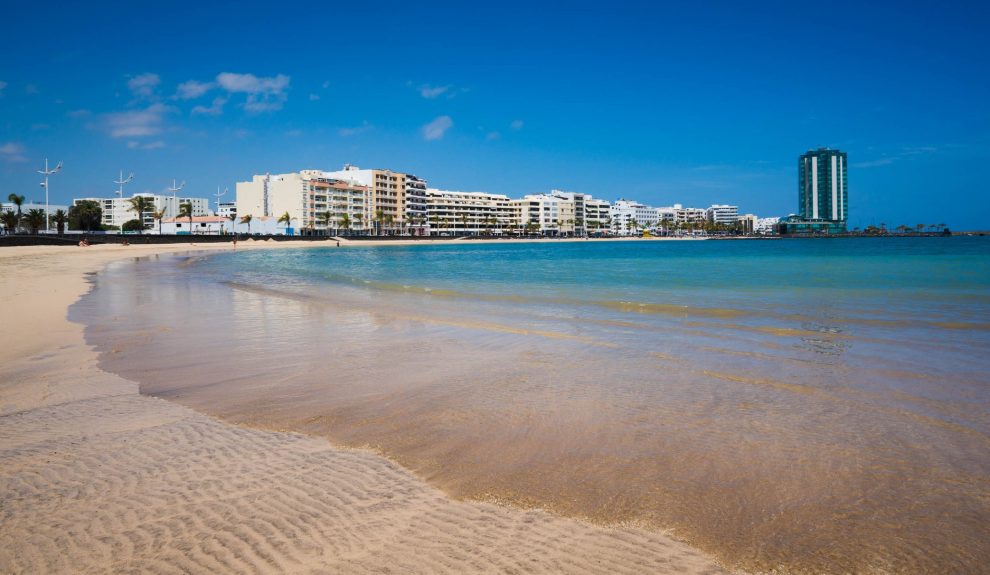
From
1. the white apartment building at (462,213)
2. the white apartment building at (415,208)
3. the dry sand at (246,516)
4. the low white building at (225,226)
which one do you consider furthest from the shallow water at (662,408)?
the white apartment building at (462,213)

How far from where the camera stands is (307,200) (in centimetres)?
14075

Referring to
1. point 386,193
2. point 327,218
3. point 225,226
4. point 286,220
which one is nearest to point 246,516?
point 286,220

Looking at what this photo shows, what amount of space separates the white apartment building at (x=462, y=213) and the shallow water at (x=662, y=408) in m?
169

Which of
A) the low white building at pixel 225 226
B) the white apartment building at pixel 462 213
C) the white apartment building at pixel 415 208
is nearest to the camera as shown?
the low white building at pixel 225 226

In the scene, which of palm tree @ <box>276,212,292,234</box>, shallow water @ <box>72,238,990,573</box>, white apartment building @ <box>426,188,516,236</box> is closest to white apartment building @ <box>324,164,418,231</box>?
white apartment building @ <box>426,188,516,236</box>

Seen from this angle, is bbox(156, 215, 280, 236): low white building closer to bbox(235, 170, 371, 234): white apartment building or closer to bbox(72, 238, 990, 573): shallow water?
bbox(235, 170, 371, 234): white apartment building

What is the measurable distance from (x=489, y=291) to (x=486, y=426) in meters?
16.9

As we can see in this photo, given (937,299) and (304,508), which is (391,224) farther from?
(304,508)

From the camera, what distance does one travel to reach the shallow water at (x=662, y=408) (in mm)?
3529

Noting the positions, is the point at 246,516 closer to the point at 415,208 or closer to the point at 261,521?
the point at 261,521

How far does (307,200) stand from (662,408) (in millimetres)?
144780

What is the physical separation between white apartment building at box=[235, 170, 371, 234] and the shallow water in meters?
133

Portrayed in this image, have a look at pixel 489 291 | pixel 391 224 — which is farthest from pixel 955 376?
pixel 391 224

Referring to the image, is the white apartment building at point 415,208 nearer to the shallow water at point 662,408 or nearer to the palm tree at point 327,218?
the palm tree at point 327,218
